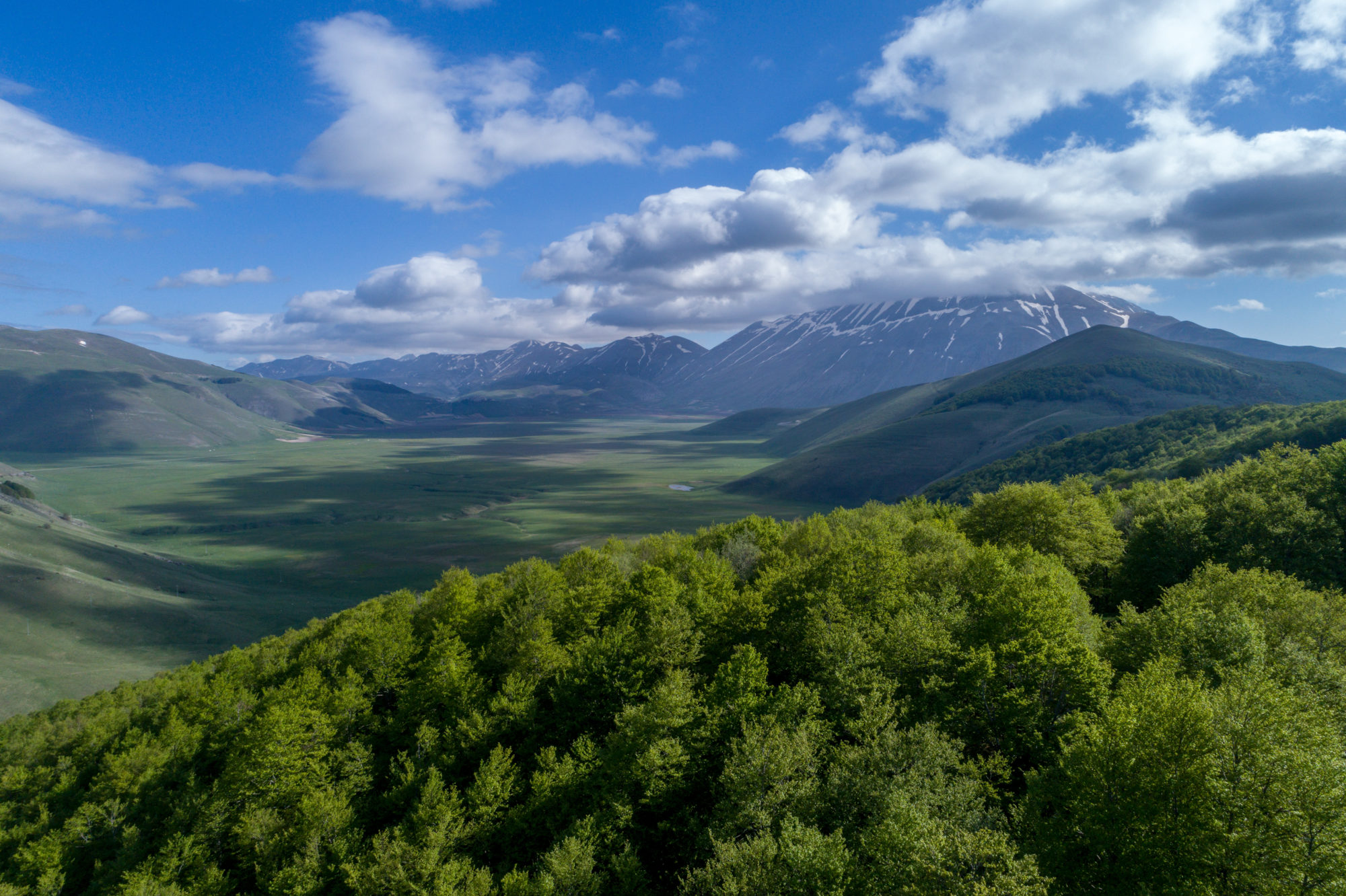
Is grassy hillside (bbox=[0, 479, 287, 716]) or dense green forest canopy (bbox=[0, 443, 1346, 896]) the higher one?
dense green forest canopy (bbox=[0, 443, 1346, 896])

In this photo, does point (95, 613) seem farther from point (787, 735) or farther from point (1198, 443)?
point (1198, 443)

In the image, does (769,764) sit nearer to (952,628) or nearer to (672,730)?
(672,730)

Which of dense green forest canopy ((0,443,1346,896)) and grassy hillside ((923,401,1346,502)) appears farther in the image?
grassy hillside ((923,401,1346,502))

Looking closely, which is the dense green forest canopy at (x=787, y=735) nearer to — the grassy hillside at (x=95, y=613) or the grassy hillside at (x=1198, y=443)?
the grassy hillside at (x=95, y=613)

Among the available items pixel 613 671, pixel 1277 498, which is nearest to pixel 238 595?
pixel 613 671

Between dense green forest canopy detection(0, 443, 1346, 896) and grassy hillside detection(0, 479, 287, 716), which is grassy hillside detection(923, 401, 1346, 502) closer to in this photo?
dense green forest canopy detection(0, 443, 1346, 896)

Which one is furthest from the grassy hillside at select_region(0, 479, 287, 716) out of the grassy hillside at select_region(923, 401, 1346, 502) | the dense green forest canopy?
the grassy hillside at select_region(923, 401, 1346, 502)

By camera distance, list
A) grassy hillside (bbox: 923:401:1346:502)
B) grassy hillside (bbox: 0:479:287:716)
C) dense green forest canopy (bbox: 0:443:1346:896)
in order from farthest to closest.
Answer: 1. grassy hillside (bbox: 923:401:1346:502)
2. grassy hillside (bbox: 0:479:287:716)
3. dense green forest canopy (bbox: 0:443:1346:896)
